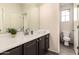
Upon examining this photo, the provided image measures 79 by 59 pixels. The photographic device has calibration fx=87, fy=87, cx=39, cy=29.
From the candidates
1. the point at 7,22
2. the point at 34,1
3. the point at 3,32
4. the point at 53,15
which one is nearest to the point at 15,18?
the point at 7,22

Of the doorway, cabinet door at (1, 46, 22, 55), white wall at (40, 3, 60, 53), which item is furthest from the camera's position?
white wall at (40, 3, 60, 53)

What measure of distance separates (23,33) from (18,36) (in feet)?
0.55

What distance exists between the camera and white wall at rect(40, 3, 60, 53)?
1584 mm

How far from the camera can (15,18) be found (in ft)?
4.81

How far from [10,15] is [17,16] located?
0.43ft

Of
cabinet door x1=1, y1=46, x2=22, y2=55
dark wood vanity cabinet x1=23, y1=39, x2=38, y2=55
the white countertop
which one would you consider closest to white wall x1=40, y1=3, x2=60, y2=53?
dark wood vanity cabinet x1=23, y1=39, x2=38, y2=55

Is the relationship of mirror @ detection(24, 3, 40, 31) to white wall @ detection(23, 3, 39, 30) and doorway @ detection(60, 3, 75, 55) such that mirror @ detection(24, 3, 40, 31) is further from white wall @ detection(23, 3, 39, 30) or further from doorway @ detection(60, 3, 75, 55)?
doorway @ detection(60, 3, 75, 55)

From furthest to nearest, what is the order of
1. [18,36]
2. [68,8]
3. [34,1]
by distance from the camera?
[18,36]
[68,8]
[34,1]

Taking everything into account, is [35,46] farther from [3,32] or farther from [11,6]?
[11,6]

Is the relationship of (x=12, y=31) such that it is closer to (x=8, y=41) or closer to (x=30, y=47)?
(x=8, y=41)

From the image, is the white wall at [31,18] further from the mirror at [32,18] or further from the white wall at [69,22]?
the white wall at [69,22]

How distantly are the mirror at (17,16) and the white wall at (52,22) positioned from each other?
0.41 feet

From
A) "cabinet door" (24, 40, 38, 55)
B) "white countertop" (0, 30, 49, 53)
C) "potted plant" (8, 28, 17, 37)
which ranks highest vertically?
"potted plant" (8, 28, 17, 37)

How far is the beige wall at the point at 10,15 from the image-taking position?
1.32 meters
